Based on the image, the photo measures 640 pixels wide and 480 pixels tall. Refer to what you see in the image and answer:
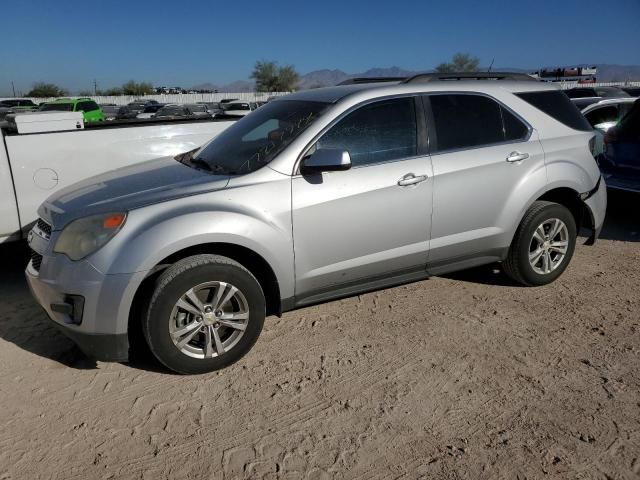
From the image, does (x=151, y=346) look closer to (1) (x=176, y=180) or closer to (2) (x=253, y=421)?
(2) (x=253, y=421)

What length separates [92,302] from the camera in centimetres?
302

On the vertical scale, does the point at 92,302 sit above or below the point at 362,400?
above

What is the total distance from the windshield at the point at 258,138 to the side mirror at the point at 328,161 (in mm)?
252

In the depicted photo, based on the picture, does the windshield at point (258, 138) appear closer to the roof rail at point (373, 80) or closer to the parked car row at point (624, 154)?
the roof rail at point (373, 80)

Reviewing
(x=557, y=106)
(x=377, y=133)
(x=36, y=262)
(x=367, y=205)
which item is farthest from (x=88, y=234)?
(x=557, y=106)

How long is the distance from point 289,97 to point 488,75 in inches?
68.7

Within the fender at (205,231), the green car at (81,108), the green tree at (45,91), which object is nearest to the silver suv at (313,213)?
the fender at (205,231)

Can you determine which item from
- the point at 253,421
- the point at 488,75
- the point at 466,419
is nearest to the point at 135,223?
the point at 253,421

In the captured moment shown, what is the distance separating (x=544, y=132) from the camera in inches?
173

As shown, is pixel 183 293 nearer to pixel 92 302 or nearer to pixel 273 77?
pixel 92 302

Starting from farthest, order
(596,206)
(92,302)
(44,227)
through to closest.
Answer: (596,206)
(44,227)
(92,302)

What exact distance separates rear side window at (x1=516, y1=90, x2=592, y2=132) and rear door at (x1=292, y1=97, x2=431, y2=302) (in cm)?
118

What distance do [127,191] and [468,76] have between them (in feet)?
9.49

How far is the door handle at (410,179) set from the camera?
3.75 metres
